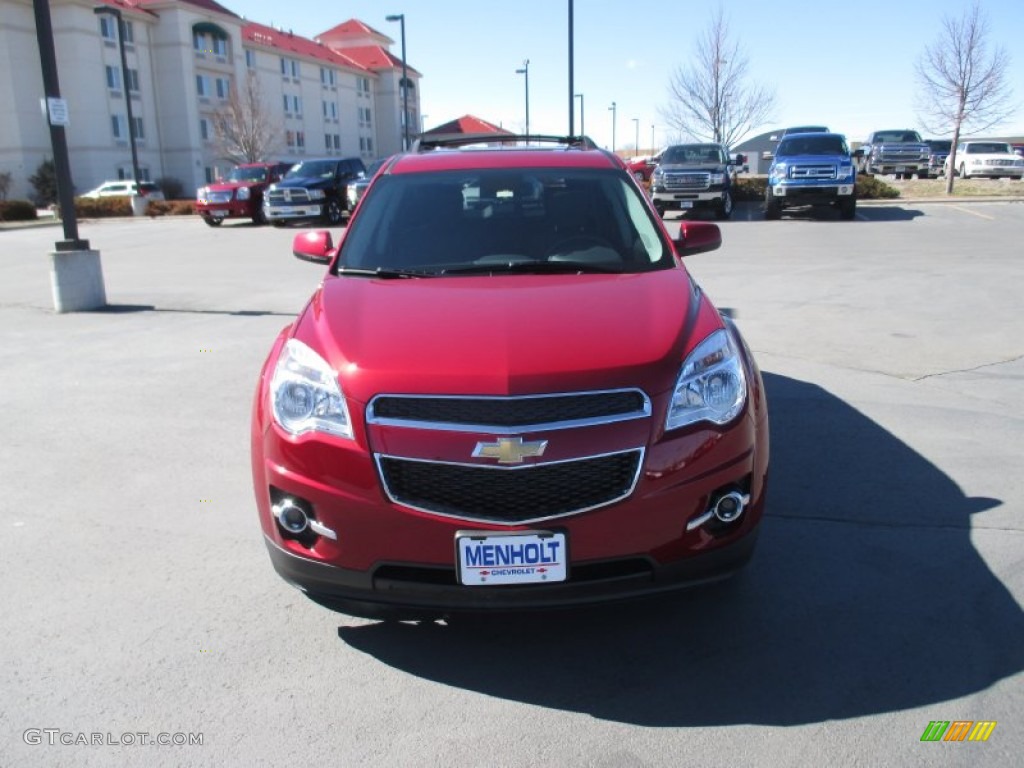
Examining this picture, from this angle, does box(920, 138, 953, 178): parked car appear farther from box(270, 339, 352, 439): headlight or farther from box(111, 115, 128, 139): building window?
box(111, 115, 128, 139): building window

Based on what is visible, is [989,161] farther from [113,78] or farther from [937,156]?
[113,78]

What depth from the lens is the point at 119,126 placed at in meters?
58.9

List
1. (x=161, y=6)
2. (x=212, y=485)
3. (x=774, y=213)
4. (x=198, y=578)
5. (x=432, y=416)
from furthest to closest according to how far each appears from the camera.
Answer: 1. (x=161, y=6)
2. (x=774, y=213)
3. (x=212, y=485)
4. (x=198, y=578)
5. (x=432, y=416)

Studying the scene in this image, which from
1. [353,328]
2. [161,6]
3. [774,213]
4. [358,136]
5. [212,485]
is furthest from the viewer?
[358,136]

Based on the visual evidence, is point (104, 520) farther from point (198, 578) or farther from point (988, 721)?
point (988, 721)

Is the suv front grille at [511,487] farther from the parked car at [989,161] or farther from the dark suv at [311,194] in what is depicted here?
the parked car at [989,161]

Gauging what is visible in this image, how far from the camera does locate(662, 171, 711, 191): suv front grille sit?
22359mm

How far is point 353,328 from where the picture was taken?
320cm

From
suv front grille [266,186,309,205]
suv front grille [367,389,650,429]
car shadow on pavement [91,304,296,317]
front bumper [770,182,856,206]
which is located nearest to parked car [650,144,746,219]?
front bumper [770,182,856,206]

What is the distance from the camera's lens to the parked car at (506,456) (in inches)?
107

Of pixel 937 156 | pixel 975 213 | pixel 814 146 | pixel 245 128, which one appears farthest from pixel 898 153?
pixel 245 128

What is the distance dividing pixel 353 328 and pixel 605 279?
1.16 m

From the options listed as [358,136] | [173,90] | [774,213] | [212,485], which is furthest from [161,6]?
[212,485]

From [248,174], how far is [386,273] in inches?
1015
